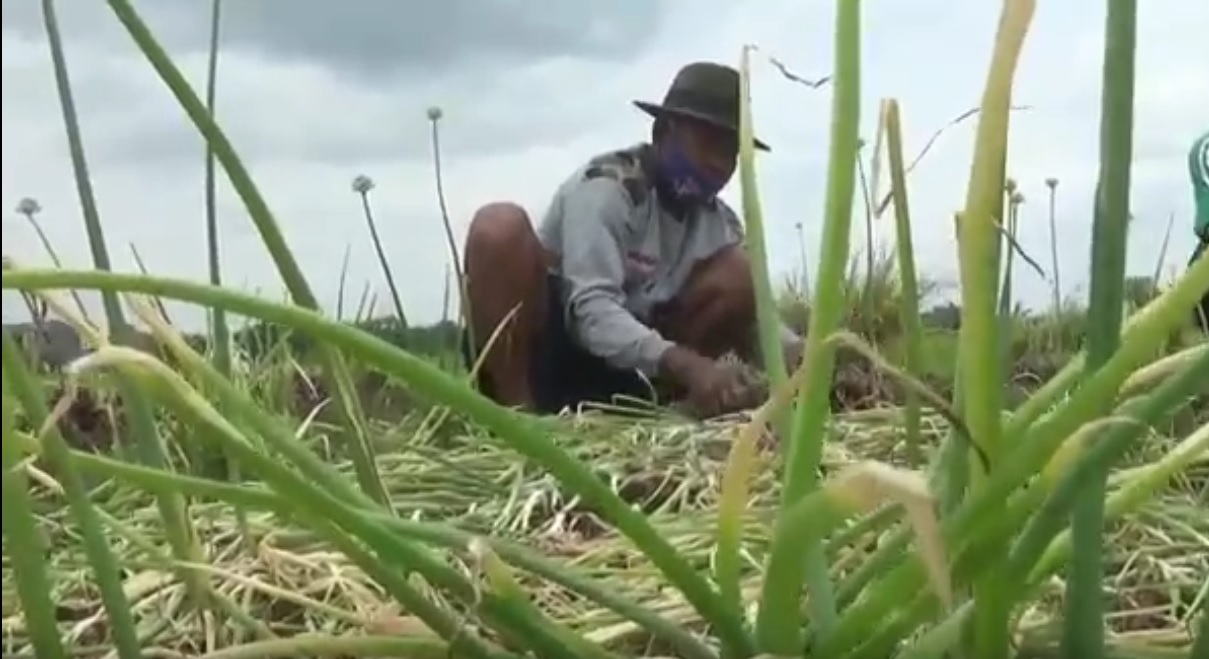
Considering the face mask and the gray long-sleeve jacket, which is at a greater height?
the face mask

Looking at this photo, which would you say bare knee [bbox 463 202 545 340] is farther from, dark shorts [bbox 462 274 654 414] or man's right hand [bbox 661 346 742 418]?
man's right hand [bbox 661 346 742 418]

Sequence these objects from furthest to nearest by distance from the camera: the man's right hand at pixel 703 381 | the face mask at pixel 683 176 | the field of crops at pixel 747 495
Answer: the face mask at pixel 683 176
the man's right hand at pixel 703 381
the field of crops at pixel 747 495

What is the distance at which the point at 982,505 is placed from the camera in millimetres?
545

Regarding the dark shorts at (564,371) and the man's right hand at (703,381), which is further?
the dark shorts at (564,371)

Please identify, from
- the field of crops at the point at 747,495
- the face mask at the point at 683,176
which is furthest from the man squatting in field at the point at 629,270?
the field of crops at the point at 747,495

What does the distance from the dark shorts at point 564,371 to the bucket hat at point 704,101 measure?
0.27m

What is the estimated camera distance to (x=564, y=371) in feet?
8.50

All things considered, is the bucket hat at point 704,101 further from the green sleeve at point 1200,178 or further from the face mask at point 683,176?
the green sleeve at point 1200,178

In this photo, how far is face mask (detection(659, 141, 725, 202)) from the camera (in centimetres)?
257

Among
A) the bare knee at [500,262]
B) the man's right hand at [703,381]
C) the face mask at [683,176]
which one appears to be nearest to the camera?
the man's right hand at [703,381]

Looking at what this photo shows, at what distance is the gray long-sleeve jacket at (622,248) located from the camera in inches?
96.3

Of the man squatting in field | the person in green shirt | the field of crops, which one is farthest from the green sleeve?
the field of crops

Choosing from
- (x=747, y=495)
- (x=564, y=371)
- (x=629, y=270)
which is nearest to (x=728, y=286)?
(x=629, y=270)

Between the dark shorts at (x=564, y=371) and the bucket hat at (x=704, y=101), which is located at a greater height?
the bucket hat at (x=704, y=101)
